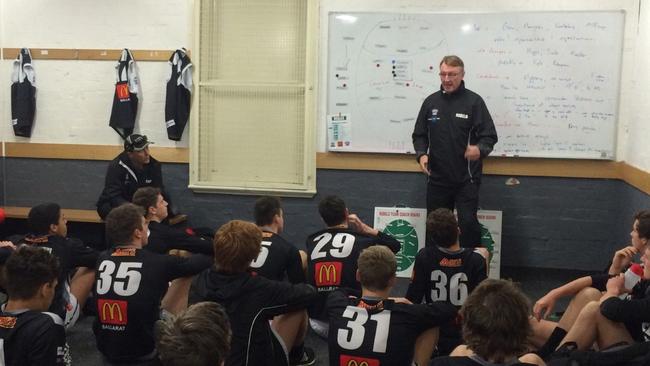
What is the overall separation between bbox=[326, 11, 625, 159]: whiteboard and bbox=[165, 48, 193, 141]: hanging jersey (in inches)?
46.3

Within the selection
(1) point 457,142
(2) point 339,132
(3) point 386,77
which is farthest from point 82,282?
(3) point 386,77

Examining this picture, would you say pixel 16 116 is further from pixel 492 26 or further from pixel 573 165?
pixel 573 165

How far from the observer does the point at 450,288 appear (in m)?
3.15

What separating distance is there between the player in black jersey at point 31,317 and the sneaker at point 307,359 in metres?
1.42

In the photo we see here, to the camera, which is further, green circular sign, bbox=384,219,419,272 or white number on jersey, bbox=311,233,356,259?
green circular sign, bbox=384,219,419,272

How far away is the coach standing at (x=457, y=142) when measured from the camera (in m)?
4.74

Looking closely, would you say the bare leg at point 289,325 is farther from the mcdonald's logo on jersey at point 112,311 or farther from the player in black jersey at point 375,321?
the mcdonald's logo on jersey at point 112,311

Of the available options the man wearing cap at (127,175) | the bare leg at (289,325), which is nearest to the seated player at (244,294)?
the bare leg at (289,325)

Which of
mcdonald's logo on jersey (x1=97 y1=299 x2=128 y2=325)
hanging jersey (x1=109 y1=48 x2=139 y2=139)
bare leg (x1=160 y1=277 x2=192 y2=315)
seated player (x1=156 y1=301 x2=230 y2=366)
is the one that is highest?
→ hanging jersey (x1=109 y1=48 x2=139 y2=139)

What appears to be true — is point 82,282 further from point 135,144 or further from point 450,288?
point 450,288

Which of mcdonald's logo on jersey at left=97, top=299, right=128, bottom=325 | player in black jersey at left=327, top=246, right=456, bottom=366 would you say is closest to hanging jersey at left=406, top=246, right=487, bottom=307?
player in black jersey at left=327, top=246, right=456, bottom=366

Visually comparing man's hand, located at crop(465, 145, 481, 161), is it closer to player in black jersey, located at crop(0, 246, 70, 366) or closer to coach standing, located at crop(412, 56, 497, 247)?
coach standing, located at crop(412, 56, 497, 247)

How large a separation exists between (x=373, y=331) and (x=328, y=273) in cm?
88

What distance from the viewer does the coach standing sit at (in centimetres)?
474
